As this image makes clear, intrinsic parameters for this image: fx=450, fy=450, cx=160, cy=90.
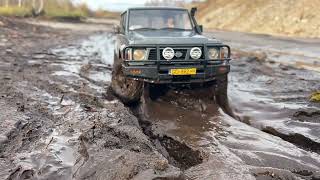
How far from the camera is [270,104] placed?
8.27m

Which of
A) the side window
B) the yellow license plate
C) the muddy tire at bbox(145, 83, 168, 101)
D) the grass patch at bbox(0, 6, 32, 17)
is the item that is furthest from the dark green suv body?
the grass patch at bbox(0, 6, 32, 17)

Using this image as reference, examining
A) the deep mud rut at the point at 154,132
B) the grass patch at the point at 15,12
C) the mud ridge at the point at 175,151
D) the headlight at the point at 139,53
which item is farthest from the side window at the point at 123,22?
the grass patch at the point at 15,12

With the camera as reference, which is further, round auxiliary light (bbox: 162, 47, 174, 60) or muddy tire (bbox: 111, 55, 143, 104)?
muddy tire (bbox: 111, 55, 143, 104)

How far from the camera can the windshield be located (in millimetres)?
8352

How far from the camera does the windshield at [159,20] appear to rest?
27.4ft

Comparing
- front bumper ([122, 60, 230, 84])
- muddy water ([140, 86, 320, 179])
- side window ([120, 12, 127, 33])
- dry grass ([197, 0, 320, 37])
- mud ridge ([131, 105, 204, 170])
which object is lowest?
mud ridge ([131, 105, 204, 170])

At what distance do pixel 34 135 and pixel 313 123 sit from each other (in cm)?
417

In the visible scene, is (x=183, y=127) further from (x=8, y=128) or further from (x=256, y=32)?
(x=256, y=32)

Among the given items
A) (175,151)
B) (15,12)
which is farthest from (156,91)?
(15,12)

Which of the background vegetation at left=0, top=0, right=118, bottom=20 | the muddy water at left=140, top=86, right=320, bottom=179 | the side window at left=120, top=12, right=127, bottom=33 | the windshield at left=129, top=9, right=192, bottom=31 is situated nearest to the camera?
the muddy water at left=140, top=86, right=320, bottom=179

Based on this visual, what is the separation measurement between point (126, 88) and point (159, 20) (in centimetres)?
Answer: 155

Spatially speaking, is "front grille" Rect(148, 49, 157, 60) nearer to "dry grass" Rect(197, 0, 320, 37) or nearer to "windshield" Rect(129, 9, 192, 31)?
"windshield" Rect(129, 9, 192, 31)

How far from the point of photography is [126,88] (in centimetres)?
775

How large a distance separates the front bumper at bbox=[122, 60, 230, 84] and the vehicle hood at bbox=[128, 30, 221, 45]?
0.36 metres
